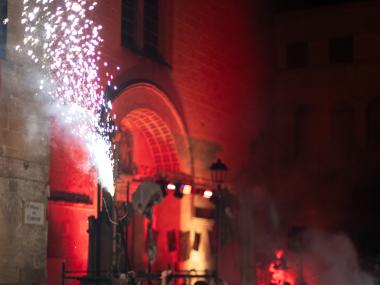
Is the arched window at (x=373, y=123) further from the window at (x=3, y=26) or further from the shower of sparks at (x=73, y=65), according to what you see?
the window at (x=3, y=26)

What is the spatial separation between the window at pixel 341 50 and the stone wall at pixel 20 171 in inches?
472

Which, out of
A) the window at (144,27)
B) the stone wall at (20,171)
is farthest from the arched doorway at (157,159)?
the stone wall at (20,171)

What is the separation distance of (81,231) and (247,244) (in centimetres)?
646

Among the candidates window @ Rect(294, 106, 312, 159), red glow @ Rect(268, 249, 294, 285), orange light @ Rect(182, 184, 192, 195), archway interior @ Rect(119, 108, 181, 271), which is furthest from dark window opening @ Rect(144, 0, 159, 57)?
window @ Rect(294, 106, 312, 159)

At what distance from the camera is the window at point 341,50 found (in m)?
22.3

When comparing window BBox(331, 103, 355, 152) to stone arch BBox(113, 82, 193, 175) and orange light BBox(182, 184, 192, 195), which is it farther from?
orange light BBox(182, 184, 192, 195)

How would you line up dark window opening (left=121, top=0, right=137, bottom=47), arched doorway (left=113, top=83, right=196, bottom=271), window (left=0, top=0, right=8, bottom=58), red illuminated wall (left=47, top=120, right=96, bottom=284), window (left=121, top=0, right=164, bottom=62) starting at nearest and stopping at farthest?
window (left=0, top=0, right=8, bottom=58) < red illuminated wall (left=47, top=120, right=96, bottom=284) < arched doorway (left=113, top=83, right=196, bottom=271) < dark window opening (left=121, top=0, right=137, bottom=47) < window (left=121, top=0, right=164, bottom=62)

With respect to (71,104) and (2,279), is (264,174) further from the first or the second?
(2,279)

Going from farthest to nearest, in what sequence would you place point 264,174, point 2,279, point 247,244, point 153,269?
1. point 264,174
2. point 247,244
3. point 153,269
4. point 2,279

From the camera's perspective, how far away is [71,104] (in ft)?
44.3

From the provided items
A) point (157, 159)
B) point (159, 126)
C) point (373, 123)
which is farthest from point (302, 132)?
point (159, 126)

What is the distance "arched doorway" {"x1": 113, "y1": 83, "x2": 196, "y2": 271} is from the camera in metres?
16.2

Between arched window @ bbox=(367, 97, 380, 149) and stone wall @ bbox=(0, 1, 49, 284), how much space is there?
12.2 meters

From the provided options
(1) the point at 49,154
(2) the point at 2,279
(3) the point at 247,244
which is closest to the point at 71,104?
(1) the point at 49,154
